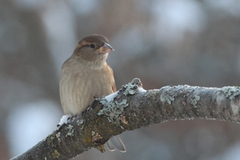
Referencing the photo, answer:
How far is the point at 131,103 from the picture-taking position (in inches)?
83.0

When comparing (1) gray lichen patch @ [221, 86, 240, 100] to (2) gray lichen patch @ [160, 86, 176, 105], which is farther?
(2) gray lichen patch @ [160, 86, 176, 105]

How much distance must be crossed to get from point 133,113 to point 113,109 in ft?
0.36

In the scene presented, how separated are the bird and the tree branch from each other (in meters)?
Result: 0.44

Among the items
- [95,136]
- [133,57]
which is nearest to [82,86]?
[95,136]

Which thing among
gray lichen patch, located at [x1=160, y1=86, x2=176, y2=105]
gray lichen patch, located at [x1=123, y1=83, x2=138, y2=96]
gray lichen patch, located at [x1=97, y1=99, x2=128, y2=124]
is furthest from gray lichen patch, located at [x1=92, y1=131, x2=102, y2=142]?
gray lichen patch, located at [x1=160, y1=86, x2=176, y2=105]

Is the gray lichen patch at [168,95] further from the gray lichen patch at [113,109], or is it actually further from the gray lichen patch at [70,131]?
the gray lichen patch at [70,131]

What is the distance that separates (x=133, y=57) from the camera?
661cm

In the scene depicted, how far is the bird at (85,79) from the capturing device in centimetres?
313

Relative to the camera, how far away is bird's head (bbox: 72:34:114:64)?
357 cm

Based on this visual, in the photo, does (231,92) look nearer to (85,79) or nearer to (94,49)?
(85,79)

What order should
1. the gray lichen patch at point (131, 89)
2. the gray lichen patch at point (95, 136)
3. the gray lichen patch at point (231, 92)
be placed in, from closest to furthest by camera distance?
the gray lichen patch at point (231, 92)
the gray lichen patch at point (131, 89)
the gray lichen patch at point (95, 136)

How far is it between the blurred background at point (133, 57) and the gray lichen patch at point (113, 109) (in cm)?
356

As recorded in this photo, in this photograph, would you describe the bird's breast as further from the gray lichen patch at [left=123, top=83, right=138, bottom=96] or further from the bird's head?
the gray lichen patch at [left=123, top=83, right=138, bottom=96]

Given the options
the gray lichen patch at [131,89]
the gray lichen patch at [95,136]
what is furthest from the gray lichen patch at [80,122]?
the gray lichen patch at [131,89]
